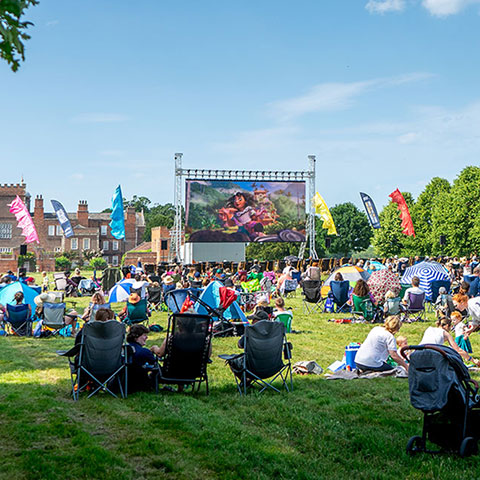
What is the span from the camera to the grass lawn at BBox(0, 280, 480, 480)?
4.86 metres

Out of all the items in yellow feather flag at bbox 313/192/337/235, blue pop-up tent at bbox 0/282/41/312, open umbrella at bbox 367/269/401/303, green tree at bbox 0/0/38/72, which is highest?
yellow feather flag at bbox 313/192/337/235

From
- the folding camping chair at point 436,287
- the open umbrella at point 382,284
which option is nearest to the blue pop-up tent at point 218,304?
the open umbrella at point 382,284

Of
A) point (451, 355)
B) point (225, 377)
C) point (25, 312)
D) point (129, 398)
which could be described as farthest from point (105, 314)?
point (25, 312)

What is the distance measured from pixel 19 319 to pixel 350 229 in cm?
7021

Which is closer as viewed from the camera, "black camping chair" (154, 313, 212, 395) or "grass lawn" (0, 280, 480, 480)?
"grass lawn" (0, 280, 480, 480)

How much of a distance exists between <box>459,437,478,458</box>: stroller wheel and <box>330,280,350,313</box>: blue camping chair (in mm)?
11144

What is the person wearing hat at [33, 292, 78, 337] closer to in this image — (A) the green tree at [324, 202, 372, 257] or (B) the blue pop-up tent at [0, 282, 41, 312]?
(B) the blue pop-up tent at [0, 282, 41, 312]

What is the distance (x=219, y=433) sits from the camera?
581 cm

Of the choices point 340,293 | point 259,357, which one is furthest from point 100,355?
point 340,293

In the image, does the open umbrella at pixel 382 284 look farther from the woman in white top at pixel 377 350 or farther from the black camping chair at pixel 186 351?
the black camping chair at pixel 186 351

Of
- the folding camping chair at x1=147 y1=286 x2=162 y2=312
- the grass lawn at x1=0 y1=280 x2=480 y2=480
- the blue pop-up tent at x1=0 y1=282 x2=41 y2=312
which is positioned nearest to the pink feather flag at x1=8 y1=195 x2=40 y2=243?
the folding camping chair at x1=147 y1=286 x2=162 y2=312

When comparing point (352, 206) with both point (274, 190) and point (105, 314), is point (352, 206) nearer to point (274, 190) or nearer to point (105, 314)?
point (274, 190)

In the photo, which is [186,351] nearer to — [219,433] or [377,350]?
[219,433]

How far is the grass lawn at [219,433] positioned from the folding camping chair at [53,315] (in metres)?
4.48
